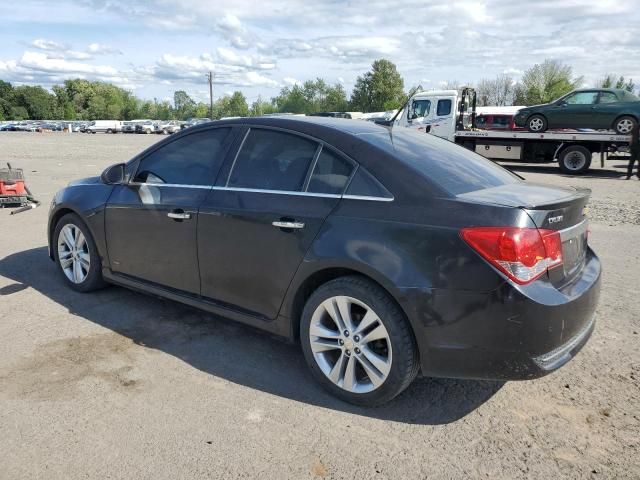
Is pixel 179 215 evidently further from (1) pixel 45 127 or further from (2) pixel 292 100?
(2) pixel 292 100

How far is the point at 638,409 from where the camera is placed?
3135 millimetres

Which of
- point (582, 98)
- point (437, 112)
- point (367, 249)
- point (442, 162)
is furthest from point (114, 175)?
point (582, 98)

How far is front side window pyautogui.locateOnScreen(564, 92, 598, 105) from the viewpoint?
18234 millimetres

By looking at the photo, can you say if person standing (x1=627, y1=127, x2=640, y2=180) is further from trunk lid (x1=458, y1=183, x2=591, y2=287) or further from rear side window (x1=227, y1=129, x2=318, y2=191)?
rear side window (x1=227, y1=129, x2=318, y2=191)

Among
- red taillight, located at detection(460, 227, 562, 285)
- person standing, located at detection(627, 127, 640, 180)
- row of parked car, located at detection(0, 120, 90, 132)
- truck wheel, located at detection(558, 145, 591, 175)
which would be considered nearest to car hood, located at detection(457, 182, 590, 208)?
red taillight, located at detection(460, 227, 562, 285)

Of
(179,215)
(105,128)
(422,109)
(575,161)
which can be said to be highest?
(422,109)

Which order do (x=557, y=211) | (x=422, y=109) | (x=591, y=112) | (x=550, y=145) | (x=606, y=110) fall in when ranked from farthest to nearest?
(x=422, y=109), (x=550, y=145), (x=591, y=112), (x=606, y=110), (x=557, y=211)

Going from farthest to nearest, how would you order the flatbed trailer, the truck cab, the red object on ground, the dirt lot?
the truck cab → the flatbed trailer → the red object on ground → the dirt lot

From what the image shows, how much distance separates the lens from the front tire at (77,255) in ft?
15.8

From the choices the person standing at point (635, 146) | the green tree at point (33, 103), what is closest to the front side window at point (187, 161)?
the person standing at point (635, 146)

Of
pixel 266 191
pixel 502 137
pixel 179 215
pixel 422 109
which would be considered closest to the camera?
pixel 266 191

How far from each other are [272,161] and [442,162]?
111 centimetres

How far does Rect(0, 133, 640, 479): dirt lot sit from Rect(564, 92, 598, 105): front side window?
16029 millimetres

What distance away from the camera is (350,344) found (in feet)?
10.3
